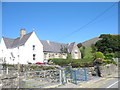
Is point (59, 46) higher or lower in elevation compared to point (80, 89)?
higher

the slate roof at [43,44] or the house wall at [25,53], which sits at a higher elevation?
the slate roof at [43,44]

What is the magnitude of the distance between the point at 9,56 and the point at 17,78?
27.6m

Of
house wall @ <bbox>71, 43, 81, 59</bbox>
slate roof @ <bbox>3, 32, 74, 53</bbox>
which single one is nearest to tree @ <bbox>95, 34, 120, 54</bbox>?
house wall @ <bbox>71, 43, 81, 59</bbox>

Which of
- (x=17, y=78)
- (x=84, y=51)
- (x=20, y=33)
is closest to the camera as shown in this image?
(x=17, y=78)

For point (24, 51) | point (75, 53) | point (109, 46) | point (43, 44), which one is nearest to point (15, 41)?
point (24, 51)

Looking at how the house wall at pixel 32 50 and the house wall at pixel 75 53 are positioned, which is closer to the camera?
the house wall at pixel 32 50

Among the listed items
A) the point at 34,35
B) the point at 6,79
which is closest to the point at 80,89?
the point at 6,79

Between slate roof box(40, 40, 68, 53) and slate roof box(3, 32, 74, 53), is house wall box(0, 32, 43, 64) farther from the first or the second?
slate roof box(40, 40, 68, 53)

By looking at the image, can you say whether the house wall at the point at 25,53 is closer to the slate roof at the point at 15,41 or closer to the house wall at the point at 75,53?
the slate roof at the point at 15,41

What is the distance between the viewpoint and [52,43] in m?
39.8

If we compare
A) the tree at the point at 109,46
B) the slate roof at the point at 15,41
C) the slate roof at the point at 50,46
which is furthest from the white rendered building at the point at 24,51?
the tree at the point at 109,46

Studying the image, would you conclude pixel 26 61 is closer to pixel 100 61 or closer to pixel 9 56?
pixel 9 56

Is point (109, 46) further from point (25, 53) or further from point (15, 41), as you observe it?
point (15, 41)

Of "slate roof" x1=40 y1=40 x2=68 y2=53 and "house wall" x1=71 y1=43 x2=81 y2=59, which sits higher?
"slate roof" x1=40 y1=40 x2=68 y2=53
